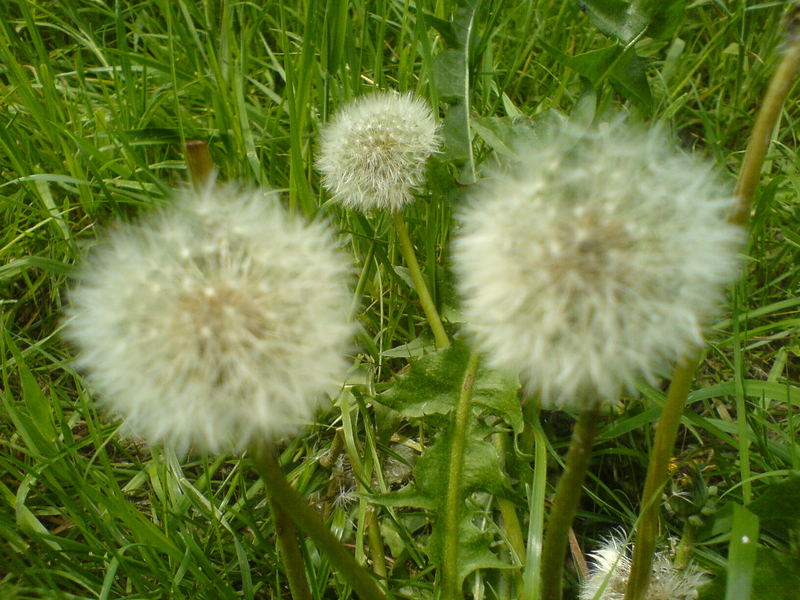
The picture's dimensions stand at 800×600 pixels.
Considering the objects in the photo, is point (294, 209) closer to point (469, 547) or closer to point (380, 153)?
point (380, 153)

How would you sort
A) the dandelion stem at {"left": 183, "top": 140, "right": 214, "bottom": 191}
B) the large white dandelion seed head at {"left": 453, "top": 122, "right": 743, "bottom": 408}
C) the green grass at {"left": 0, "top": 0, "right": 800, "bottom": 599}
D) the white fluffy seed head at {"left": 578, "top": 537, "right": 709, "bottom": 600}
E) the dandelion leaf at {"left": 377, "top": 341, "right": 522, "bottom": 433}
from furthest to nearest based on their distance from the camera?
the dandelion leaf at {"left": 377, "top": 341, "right": 522, "bottom": 433} → the green grass at {"left": 0, "top": 0, "right": 800, "bottom": 599} → the white fluffy seed head at {"left": 578, "top": 537, "right": 709, "bottom": 600} → the dandelion stem at {"left": 183, "top": 140, "right": 214, "bottom": 191} → the large white dandelion seed head at {"left": 453, "top": 122, "right": 743, "bottom": 408}

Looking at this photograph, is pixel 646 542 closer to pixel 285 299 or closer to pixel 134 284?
pixel 285 299

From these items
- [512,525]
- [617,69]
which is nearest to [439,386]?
[512,525]

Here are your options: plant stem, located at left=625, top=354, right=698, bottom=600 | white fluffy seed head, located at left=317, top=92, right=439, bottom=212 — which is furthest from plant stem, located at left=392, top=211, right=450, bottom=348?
plant stem, located at left=625, top=354, right=698, bottom=600

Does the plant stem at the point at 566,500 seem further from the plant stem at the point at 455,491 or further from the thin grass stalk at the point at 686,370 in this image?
the plant stem at the point at 455,491

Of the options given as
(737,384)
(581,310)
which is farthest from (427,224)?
(581,310)

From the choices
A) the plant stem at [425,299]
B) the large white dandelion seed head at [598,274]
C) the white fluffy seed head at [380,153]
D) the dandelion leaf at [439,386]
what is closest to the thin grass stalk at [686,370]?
the large white dandelion seed head at [598,274]

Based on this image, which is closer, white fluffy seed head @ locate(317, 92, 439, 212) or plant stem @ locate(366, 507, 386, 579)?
plant stem @ locate(366, 507, 386, 579)

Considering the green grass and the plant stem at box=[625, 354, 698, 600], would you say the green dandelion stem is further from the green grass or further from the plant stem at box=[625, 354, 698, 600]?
the green grass
